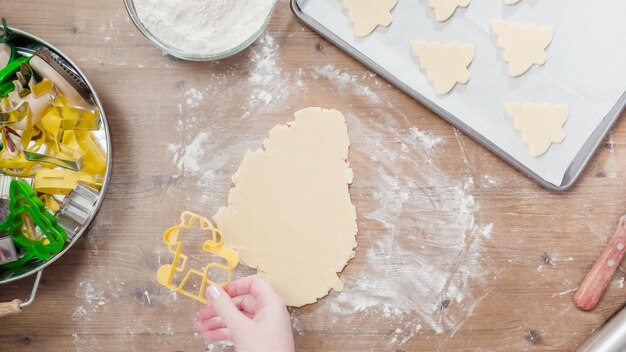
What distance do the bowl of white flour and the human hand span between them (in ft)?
1.28

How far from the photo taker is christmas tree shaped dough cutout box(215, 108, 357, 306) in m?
0.99

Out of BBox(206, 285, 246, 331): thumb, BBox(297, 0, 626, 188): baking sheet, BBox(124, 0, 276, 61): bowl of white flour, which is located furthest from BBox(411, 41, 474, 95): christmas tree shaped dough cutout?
BBox(206, 285, 246, 331): thumb

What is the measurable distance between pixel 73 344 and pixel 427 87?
77 cm

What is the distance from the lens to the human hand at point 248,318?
871mm

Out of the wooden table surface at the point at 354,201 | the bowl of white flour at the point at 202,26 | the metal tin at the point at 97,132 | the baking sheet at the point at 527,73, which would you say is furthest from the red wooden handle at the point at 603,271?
the metal tin at the point at 97,132

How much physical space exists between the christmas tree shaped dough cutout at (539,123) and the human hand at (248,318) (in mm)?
500

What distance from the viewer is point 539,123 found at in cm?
97

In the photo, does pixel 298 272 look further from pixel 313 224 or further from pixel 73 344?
pixel 73 344

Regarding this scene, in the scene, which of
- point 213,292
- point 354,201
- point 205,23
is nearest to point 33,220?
point 213,292

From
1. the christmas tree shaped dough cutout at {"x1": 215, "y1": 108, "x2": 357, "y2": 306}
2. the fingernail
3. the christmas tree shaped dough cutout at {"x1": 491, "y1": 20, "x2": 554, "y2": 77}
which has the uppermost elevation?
the christmas tree shaped dough cutout at {"x1": 491, "y1": 20, "x2": 554, "y2": 77}

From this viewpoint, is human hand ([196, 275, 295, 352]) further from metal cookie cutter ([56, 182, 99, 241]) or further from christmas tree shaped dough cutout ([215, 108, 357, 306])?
metal cookie cutter ([56, 182, 99, 241])

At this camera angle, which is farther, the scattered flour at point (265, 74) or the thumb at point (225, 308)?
the scattered flour at point (265, 74)

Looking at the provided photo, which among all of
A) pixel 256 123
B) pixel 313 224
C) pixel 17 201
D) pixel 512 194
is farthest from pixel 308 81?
pixel 17 201

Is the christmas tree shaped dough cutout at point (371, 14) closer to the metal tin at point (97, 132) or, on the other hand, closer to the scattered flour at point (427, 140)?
the scattered flour at point (427, 140)
